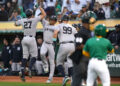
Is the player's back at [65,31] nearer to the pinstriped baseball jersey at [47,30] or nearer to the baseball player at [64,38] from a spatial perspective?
the baseball player at [64,38]

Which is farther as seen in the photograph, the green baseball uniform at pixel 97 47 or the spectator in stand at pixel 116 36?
the spectator in stand at pixel 116 36

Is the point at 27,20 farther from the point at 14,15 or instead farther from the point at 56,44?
the point at 14,15

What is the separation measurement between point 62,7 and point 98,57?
1078cm

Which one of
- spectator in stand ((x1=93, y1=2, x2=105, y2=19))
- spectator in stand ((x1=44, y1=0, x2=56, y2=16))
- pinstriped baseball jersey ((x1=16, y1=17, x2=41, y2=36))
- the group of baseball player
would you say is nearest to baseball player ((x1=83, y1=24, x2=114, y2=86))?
the group of baseball player

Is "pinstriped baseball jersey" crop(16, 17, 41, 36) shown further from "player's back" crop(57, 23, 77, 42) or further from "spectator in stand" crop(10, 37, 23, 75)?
"spectator in stand" crop(10, 37, 23, 75)

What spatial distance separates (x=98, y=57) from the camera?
8055mm

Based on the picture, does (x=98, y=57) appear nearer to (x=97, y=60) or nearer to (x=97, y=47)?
(x=97, y=60)

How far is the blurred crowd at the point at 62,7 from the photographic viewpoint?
55.0 feet

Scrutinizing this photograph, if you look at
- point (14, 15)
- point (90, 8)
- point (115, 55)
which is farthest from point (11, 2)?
point (115, 55)

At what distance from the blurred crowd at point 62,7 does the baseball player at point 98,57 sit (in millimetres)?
6445

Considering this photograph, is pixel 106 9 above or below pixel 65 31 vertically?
above

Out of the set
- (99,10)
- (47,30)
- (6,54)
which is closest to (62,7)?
(99,10)

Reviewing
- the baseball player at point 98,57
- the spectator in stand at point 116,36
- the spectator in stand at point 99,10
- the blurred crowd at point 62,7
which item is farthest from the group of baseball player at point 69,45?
the spectator in stand at point 99,10

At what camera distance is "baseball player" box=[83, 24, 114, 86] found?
7.98 metres
